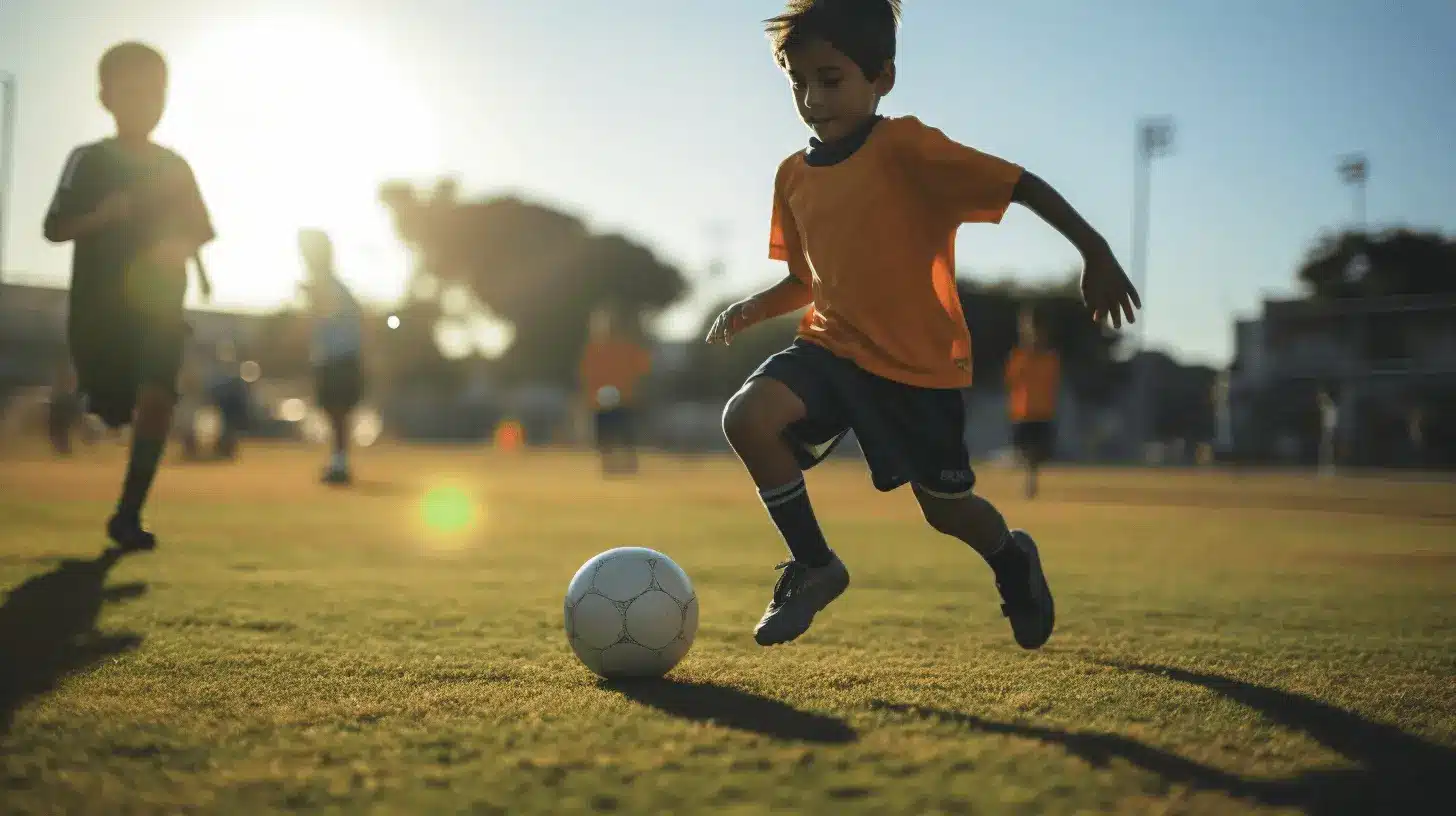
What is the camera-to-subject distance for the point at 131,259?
19.1 ft

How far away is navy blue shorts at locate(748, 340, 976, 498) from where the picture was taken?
134 inches

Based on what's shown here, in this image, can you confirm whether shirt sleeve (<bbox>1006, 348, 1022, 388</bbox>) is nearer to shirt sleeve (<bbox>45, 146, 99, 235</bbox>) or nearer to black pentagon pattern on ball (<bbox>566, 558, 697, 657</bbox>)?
shirt sleeve (<bbox>45, 146, 99, 235</bbox>)

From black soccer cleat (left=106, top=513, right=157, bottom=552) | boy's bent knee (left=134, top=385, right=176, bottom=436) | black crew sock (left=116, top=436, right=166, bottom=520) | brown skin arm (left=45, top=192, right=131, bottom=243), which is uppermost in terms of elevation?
brown skin arm (left=45, top=192, right=131, bottom=243)

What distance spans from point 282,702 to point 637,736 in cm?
94

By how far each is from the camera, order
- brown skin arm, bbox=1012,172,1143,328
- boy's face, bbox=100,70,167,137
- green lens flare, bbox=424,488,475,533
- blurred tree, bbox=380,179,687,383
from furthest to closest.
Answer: blurred tree, bbox=380,179,687,383 → green lens flare, bbox=424,488,475,533 → boy's face, bbox=100,70,167,137 → brown skin arm, bbox=1012,172,1143,328

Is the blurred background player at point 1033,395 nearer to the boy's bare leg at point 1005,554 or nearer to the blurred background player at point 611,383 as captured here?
the blurred background player at point 611,383

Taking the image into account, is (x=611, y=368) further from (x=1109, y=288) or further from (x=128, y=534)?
(x=1109, y=288)

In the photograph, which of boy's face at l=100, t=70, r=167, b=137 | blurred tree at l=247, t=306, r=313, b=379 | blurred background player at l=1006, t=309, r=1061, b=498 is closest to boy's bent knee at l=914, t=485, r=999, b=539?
boy's face at l=100, t=70, r=167, b=137

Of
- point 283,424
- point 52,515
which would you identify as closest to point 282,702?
point 52,515

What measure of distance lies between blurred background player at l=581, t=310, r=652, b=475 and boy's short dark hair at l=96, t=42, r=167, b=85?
13042 millimetres

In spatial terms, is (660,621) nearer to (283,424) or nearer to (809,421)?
(809,421)

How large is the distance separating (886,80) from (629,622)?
1.77 meters

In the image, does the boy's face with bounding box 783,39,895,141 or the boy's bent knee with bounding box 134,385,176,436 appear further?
the boy's bent knee with bounding box 134,385,176,436

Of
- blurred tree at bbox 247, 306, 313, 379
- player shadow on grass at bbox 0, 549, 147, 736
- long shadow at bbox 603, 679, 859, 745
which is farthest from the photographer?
blurred tree at bbox 247, 306, 313, 379
